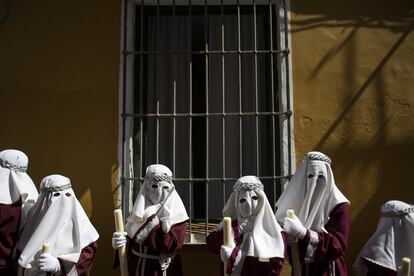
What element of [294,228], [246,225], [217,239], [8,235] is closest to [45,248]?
[8,235]

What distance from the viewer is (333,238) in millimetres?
4777

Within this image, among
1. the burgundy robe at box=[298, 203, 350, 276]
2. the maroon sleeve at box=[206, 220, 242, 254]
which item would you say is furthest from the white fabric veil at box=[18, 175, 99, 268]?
the burgundy robe at box=[298, 203, 350, 276]

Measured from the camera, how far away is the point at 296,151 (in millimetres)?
5953

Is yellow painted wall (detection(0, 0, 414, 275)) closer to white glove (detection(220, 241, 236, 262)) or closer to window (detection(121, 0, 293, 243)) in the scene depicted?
window (detection(121, 0, 293, 243))

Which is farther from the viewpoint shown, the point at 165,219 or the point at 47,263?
the point at 165,219

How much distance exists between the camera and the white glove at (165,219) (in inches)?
193

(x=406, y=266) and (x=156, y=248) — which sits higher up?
(x=156, y=248)

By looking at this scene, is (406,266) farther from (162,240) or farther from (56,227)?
(56,227)

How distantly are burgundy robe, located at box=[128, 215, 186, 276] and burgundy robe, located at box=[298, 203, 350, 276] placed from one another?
36.9 inches

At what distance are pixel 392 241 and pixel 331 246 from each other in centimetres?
52

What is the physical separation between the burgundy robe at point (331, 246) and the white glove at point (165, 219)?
995 millimetres

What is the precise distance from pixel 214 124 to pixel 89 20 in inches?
61.3

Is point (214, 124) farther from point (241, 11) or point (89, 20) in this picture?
point (89, 20)

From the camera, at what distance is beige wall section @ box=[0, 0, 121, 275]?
593 cm
